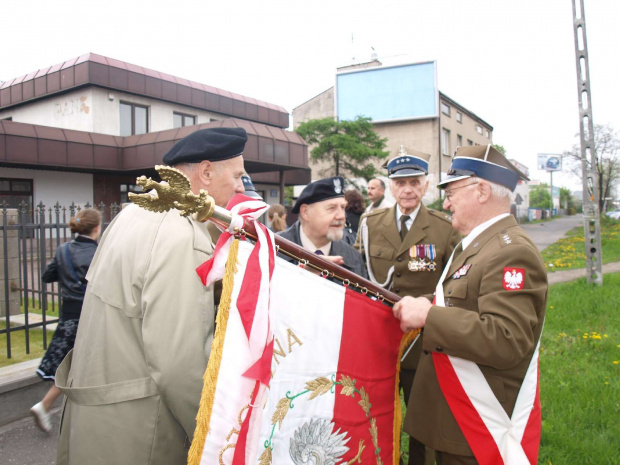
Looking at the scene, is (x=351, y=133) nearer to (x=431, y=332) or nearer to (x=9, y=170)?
(x=9, y=170)

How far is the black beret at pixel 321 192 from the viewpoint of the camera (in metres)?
2.96

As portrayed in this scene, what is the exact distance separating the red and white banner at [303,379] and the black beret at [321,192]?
1.00 meters

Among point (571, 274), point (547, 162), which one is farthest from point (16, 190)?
point (547, 162)

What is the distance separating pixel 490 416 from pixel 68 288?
12.3 feet

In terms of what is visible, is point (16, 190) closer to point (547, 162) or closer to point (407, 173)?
point (407, 173)

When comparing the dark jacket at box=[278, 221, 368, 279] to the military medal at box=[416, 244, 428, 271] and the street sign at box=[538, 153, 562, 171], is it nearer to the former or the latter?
the military medal at box=[416, 244, 428, 271]

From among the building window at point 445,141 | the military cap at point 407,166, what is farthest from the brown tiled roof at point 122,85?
the military cap at point 407,166

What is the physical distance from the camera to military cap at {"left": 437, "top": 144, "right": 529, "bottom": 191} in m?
2.21

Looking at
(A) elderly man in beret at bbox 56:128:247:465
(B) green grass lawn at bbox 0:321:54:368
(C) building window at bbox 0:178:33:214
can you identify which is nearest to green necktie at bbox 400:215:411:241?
(A) elderly man in beret at bbox 56:128:247:465

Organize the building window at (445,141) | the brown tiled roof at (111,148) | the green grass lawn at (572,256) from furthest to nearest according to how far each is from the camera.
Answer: the building window at (445,141), the brown tiled roof at (111,148), the green grass lawn at (572,256)

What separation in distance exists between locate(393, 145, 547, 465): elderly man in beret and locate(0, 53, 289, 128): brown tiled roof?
18950 mm

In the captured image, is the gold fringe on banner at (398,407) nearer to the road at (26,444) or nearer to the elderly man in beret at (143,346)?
the elderly man in beret at (143,346)

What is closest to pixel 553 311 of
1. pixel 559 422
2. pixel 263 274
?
pixel 559 422

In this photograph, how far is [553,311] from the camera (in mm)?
6984
